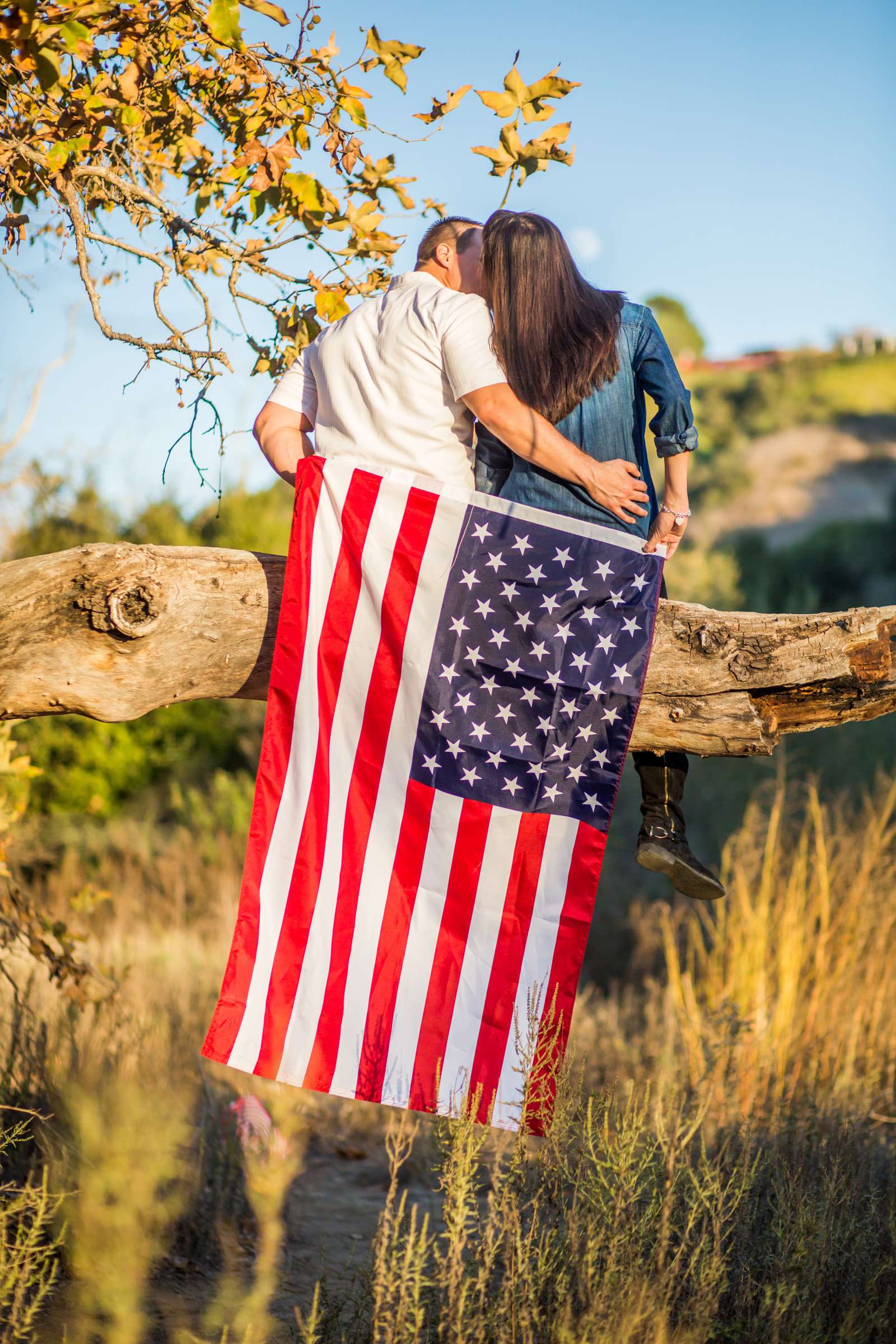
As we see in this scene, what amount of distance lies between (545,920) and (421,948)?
395mm

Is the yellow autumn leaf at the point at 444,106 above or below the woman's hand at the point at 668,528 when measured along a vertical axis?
above

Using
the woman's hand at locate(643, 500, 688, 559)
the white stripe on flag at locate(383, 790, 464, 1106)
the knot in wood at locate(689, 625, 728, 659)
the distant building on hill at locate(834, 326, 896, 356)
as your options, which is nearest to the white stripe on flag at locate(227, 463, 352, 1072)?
the white stripe on flag at locate(383, 790, 464, 1106)

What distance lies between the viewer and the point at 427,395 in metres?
3.33

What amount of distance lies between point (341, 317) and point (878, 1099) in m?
4.40

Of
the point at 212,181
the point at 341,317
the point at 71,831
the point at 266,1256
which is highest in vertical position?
the point at 212,181

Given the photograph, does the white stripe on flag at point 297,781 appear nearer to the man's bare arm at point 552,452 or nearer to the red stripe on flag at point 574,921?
the man's bare arm at point 552,452

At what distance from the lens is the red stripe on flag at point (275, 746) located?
325 centimetres

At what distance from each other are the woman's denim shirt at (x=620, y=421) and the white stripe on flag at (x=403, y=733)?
266mm

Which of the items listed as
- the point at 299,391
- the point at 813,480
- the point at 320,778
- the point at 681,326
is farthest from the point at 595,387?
the point at 681,326

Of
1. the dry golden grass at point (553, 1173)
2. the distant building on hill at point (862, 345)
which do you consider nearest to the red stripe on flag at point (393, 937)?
the dry golden grass at point (553, 1173)

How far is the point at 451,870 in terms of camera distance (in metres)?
3.31

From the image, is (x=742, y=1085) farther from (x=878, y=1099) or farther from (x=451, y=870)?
(x=451, y=870)

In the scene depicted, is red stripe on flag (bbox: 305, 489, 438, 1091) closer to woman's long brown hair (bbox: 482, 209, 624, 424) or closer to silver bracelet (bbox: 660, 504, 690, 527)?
woman's long brown hair (bbox: 482, 209, 624, 424)

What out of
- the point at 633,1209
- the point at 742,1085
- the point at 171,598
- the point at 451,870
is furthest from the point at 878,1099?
the point at 171,598
